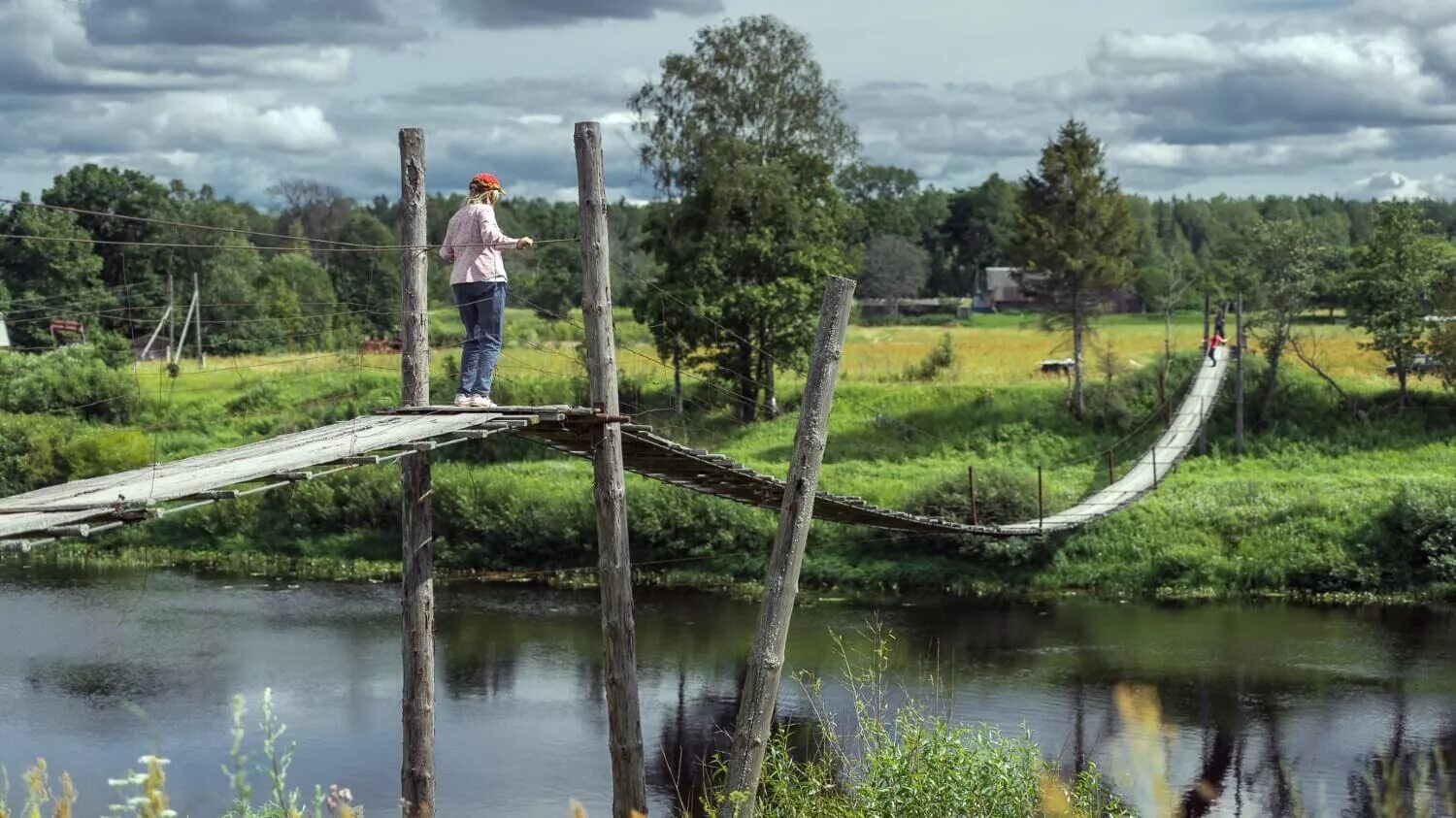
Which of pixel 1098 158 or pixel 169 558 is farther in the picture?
pixel 1098 158

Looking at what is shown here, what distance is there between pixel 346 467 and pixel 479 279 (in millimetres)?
2059

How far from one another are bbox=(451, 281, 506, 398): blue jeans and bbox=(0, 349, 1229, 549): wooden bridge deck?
1.00 feet

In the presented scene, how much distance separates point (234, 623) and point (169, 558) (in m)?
6.37

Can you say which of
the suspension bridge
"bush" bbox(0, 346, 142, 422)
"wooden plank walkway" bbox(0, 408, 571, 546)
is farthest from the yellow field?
"wooden plank walkway" bbox(0, 408, 571, 546)

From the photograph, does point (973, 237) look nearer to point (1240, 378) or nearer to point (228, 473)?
point (1240, 378)

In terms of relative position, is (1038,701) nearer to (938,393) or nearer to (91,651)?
(91,651)

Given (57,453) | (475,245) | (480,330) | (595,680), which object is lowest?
(595,680)

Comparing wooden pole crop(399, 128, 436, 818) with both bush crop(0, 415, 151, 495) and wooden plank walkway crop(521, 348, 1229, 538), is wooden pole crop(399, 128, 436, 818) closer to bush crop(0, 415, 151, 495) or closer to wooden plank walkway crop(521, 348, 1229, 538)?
wooden plank walkway crop(521, 348, 1229, 538)

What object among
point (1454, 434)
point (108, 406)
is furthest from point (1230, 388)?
point (108, 406)

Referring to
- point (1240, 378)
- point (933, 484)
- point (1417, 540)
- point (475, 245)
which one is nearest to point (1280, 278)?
point (1240, 378)

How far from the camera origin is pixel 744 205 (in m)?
29.5

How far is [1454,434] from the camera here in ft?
87.0

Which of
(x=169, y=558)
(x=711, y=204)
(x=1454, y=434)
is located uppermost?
(x=711, y=204)

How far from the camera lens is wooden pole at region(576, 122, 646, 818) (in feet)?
29.4
